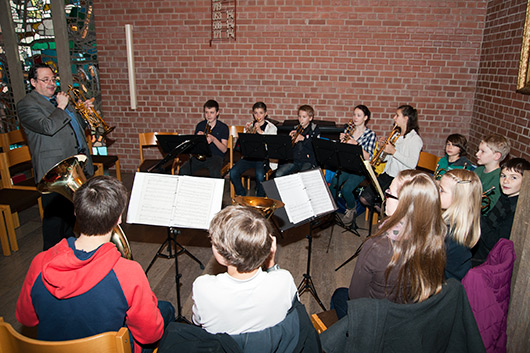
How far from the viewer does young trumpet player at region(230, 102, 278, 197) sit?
541 cm

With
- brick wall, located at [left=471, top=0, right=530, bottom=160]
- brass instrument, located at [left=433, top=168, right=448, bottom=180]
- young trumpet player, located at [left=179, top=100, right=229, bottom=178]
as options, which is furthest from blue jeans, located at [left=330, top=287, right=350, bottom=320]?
brick wall, located at [left=471, top=0, right=530, bottom=160]

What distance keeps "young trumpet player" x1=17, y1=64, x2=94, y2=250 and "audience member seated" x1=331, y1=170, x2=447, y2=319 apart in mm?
3190

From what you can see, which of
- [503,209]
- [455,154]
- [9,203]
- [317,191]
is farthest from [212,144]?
[503,209]

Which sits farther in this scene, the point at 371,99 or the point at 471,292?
the point at 371,99

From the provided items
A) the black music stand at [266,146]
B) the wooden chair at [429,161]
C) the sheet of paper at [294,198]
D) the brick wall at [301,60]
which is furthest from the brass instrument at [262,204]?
the brick wall at [301,60]

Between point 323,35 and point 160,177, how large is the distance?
13.8 ft

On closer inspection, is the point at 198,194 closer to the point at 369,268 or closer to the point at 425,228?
the point at 369,268

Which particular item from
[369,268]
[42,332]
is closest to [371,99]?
[369,268]

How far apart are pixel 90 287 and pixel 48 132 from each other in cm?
248

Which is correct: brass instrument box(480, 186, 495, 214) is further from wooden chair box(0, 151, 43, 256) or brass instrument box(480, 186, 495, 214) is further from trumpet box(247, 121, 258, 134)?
wooden chair box(0, 151, 43, 256)

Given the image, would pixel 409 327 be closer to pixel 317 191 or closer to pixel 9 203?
pixel 317 191

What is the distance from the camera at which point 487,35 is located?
5.64 metres

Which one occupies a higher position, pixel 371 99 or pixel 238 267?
pixel 371 99

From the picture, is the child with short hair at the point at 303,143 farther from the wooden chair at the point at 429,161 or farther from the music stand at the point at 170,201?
the music stand at the point at 170,201
